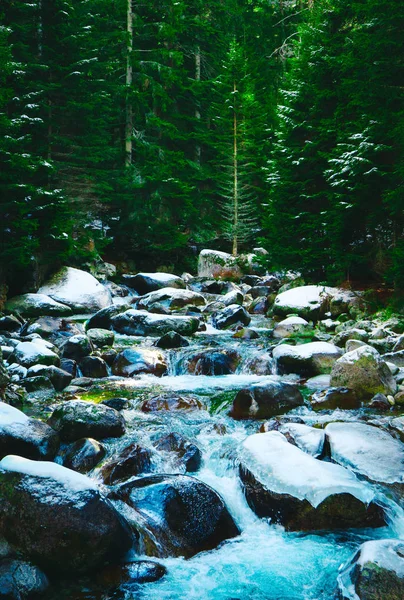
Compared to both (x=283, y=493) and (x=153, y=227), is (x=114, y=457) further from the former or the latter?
(x=153, y=227)

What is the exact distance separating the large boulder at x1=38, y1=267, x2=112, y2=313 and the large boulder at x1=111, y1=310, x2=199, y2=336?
2.37 m

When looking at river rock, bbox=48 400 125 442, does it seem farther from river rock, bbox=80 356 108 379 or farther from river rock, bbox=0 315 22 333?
river rock, bbox=0 315 22 333

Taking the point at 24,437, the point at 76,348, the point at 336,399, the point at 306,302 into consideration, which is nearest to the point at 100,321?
the point at 76,348

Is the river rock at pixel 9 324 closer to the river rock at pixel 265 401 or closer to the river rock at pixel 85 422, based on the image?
the river rock at pixel 85 422

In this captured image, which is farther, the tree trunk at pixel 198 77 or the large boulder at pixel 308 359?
the tree trunk at pixel 198 77

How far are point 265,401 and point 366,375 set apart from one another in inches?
66.6

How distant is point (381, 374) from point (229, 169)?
20574 millimetres

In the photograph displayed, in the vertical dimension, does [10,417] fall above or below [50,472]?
below

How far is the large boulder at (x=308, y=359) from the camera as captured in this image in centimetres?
818

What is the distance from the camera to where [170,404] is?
6.70m

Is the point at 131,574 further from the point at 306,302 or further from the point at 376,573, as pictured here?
the point at 306,302

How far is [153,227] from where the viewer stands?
72.5 feet

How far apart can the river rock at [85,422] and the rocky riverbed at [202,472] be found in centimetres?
2

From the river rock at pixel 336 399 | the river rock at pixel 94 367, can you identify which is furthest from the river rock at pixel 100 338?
the river rock at pixel 336 399
